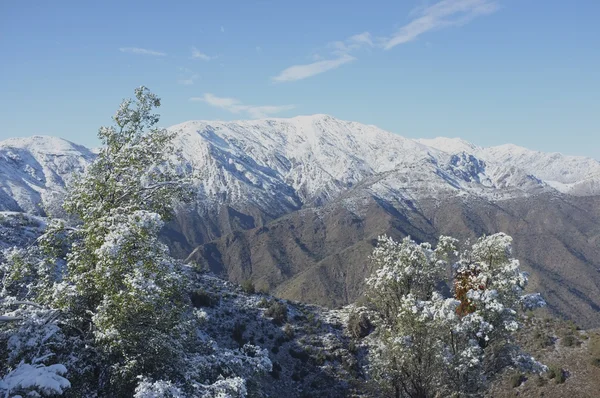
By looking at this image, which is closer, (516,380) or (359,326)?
(516,380)

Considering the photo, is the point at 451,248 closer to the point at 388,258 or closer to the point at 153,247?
the point at 388,258

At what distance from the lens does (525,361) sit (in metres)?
24.2

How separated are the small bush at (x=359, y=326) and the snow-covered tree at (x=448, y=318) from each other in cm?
1882

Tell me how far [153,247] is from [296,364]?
1258 inches

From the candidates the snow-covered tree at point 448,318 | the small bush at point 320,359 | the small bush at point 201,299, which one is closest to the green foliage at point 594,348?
the snow-covered tree at point 448,318

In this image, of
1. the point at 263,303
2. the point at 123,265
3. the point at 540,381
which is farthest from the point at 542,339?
the point at 123,265

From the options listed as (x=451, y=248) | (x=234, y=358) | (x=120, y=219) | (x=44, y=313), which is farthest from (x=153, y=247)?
(x=451, y=248)

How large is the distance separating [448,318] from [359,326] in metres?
28.0

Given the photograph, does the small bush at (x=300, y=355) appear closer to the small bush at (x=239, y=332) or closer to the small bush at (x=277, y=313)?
the small bush at (x=239, y=332)

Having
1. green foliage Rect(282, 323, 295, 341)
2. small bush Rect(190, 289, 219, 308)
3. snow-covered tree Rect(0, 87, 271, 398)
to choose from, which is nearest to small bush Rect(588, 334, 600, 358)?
green foliage Rect(282, 323, 295, 341)

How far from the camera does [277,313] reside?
159 feet

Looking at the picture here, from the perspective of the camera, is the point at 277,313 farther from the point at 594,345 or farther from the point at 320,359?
the point at 594,345

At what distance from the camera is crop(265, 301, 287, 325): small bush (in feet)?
156

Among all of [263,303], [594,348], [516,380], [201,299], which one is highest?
[201,299]
